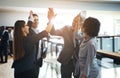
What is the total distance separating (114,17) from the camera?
12.2m

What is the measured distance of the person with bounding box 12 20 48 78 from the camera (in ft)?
7.62

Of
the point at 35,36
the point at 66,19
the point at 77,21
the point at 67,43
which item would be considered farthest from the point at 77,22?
the point at 66,19

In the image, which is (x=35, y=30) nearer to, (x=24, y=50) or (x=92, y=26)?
(x=24, y=50)

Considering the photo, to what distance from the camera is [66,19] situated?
38.5 ft

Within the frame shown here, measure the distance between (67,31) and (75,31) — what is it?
106 mm

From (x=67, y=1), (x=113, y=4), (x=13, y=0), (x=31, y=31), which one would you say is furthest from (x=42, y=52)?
(x=113, y=4)

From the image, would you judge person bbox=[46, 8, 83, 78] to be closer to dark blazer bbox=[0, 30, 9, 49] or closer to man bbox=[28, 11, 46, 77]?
man bbox=[28, 11, 46, 77]

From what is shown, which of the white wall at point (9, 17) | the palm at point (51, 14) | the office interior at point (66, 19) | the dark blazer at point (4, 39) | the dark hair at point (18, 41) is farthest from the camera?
the white wall at point (9, 17)

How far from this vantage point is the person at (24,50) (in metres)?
2.32

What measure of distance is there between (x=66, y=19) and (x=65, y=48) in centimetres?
930

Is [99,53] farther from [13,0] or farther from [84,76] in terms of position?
[13,0]

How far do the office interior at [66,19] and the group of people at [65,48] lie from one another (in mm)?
260

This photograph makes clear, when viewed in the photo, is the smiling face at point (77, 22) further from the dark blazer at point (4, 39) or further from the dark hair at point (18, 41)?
the dark blazer at point (4, 39)

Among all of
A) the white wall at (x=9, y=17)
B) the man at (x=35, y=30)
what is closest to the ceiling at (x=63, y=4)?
the white wall at (x=9, y=17)
